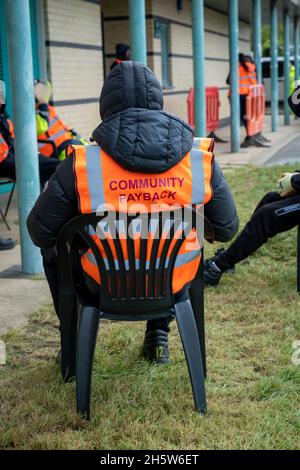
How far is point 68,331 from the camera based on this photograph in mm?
3225

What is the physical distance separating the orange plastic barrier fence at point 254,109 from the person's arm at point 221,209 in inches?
407

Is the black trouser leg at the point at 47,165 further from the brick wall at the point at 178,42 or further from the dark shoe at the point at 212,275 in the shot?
the brick wall at the point at 178,42

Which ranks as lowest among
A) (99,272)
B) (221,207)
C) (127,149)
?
(99,272)

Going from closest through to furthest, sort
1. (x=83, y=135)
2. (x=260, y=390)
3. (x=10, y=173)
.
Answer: (x=260, y=390), (x=10, y=173), (x=83, y=135)

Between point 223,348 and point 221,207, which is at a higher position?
point 221,207

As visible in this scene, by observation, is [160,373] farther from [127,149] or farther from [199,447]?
[127,149]

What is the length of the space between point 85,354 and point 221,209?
84 cm

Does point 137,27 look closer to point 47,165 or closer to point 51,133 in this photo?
point 51,133

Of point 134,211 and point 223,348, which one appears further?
point 223,348

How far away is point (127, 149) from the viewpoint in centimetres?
273

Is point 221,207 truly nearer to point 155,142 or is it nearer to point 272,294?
point 155,142

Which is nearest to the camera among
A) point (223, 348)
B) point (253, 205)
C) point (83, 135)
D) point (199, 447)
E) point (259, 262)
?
point (199, 447)

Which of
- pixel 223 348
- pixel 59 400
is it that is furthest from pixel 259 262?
pixel 59 400

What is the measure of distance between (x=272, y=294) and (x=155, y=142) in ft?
7.04
